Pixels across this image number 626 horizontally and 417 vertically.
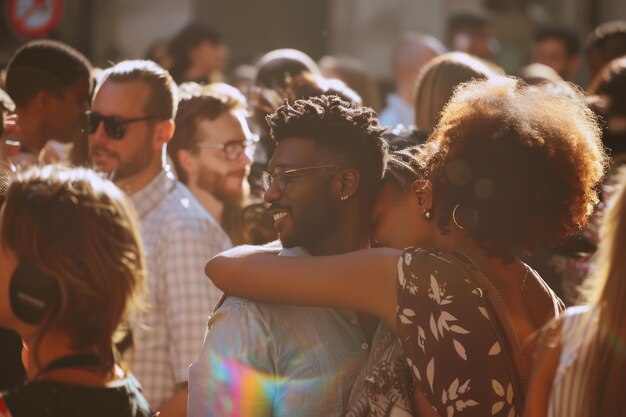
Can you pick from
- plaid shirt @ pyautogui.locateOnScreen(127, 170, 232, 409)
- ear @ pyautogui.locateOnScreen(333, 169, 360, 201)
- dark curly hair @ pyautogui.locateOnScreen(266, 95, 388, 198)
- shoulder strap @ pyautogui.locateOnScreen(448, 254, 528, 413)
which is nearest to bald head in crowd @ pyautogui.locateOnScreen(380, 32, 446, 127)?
plaid shirt @ pyautogui.locateOnScreen(127, 170, 232, 409)

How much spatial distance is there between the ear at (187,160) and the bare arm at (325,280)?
6.72ft

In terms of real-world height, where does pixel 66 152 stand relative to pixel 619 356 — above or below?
below

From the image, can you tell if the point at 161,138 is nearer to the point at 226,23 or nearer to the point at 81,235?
the point at 81,235

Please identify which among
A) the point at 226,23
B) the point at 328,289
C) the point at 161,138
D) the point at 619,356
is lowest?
the point at 226,23

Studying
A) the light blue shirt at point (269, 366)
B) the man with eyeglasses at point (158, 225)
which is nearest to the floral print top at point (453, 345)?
the light blue shirt at point (269, 366)

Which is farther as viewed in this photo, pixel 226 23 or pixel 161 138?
pixel 226 23

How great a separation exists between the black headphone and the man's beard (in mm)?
2348

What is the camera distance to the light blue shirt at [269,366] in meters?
3.07

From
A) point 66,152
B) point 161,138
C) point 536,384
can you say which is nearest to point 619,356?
point 536,384

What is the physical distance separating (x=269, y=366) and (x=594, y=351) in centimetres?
93

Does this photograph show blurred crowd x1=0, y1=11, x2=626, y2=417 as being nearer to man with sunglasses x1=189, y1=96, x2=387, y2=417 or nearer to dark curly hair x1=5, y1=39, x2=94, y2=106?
man with sunglasses x1=189, y1=96, x2=387, y2=417

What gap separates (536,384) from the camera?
2.67 m

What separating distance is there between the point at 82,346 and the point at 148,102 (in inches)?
89.7

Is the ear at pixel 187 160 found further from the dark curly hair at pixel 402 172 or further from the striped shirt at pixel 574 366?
the striped shirt at pixel 574 366
